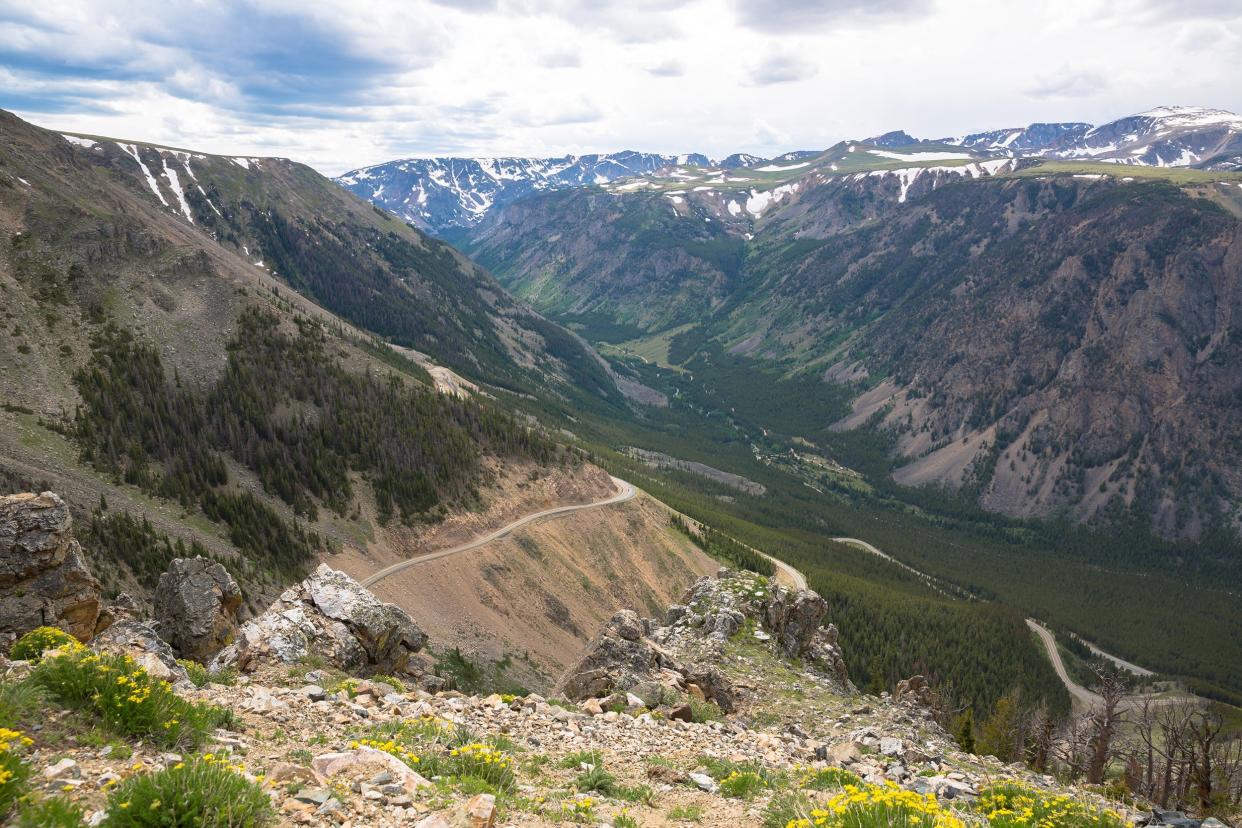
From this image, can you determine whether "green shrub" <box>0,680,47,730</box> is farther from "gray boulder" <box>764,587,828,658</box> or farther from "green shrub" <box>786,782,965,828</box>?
"gray boulder" <box>764,587,828,658</box>

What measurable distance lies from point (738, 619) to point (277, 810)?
44.5m

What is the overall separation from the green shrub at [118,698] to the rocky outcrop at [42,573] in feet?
61.1

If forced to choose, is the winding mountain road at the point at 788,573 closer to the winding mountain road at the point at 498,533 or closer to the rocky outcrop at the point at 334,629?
the winding mountain road at the point at 498,533

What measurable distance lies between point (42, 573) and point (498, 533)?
65.1m

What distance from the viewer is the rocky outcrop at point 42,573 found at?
92.6 feet

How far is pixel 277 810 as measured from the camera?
10695 millimetres

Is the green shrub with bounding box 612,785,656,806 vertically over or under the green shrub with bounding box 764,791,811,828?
under

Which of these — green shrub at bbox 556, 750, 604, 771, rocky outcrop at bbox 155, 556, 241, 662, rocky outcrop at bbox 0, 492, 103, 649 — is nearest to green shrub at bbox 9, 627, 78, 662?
rocky outcrop at bbox 0, 492, 103, 649

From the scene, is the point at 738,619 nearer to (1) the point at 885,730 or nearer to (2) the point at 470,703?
(1) the point at 885,730

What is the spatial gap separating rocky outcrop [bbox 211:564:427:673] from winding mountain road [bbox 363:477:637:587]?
1519 inches

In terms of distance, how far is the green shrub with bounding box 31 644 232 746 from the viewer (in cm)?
1296

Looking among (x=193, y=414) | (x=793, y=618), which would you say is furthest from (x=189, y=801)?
(x=193, y=414)

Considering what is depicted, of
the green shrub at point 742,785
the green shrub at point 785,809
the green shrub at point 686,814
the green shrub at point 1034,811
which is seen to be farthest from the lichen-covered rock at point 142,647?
the green shrub at point 1034,811

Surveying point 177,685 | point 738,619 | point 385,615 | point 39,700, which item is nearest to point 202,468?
point 385,615
